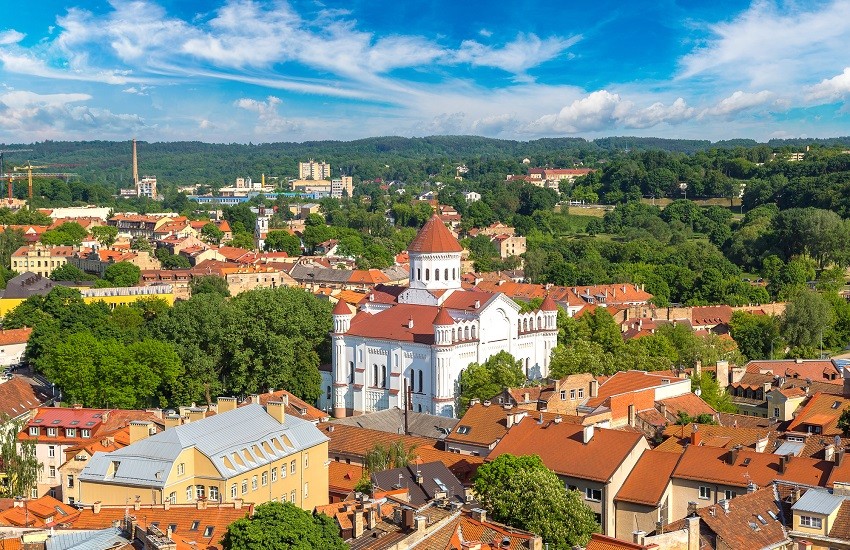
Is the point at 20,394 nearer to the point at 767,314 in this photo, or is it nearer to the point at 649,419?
the point at 649,419

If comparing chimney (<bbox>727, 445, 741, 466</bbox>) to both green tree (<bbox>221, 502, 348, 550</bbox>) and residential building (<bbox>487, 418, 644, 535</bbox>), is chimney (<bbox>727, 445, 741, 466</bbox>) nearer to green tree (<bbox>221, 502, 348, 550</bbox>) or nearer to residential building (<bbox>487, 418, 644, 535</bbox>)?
residential building (<bbox>487, 418, 644, 535</bbox>)

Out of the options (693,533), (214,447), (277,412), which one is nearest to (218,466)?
(214,447)

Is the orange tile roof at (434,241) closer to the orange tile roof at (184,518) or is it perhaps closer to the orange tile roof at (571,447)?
the orange tile roof at (571,447)

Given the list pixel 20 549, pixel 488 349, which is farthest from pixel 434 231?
pixel 20 549

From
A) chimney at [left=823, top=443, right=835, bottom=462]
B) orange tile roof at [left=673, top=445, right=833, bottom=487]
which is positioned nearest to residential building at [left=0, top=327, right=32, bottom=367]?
orange tile roof at [left=673, top=445, right=833, bottom=487]

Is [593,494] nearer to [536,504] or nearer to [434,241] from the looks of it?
[536,504]

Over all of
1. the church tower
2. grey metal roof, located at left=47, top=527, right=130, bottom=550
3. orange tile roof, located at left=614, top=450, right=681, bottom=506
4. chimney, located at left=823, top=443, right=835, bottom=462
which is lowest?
orange tile roof, located at left=614, top=450, right=681, bottom=506
